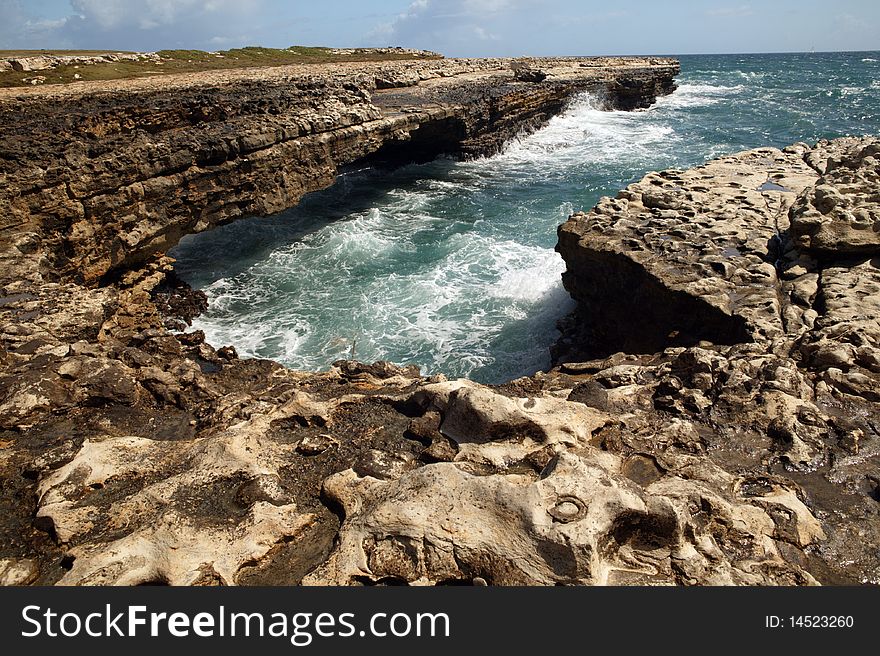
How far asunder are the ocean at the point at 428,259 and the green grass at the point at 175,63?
1041 cm

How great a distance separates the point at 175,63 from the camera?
32656 millimetres

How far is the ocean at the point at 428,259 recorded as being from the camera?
522 inches

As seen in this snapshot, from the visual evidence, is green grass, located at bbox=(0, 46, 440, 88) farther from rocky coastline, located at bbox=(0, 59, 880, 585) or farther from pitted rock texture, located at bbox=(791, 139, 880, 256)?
pitted rock texture, located at bbox=(791, 139, 880, 256)

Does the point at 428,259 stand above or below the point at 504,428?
below

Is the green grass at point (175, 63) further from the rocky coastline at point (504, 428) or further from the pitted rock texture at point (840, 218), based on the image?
the pitted rock texture at point (840, 218)

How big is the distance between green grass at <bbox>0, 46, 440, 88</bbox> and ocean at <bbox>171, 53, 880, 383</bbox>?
1041 centimetres

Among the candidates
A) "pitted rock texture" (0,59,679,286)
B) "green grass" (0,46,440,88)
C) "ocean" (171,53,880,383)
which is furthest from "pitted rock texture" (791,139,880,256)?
"green grass" (0,46,440,88)

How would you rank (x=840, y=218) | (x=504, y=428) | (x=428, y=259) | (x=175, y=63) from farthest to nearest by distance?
(x=175, y=63)
(x=428, y=259)
(x=840, y=218)
(x=504, y=428)

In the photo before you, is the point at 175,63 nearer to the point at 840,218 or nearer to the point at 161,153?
the point at 161,153

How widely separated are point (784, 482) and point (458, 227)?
16994mm

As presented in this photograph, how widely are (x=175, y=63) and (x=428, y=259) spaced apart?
25.7 meters

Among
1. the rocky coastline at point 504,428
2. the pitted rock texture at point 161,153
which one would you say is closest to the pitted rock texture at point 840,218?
the rocky coastline at point 504,428

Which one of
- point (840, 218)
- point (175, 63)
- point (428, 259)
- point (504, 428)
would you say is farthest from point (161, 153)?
point (175, 63)

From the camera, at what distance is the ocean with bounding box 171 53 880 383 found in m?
13.3
